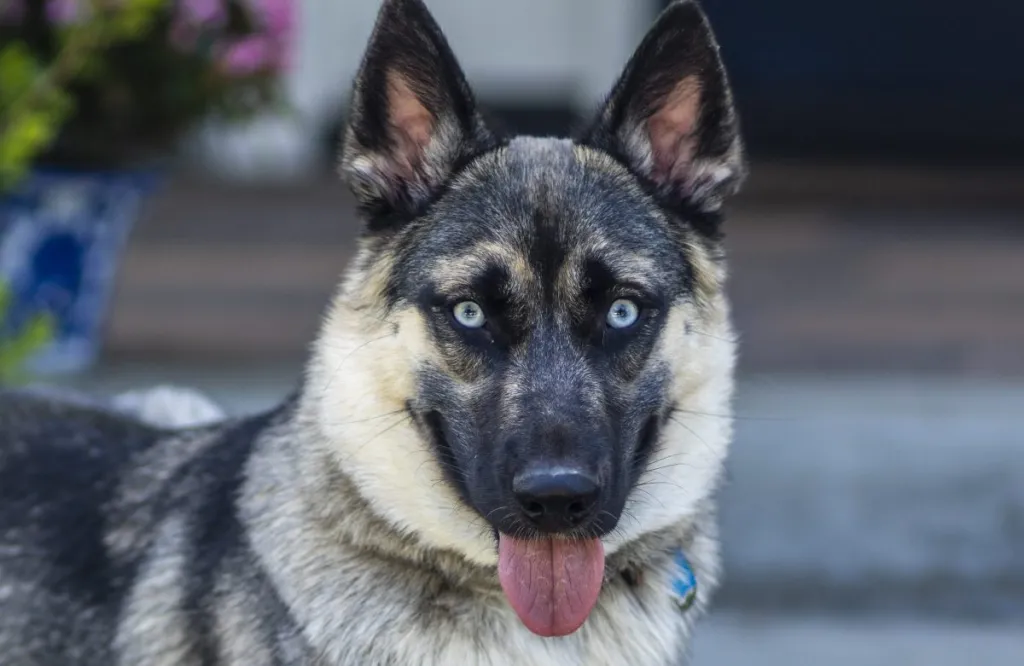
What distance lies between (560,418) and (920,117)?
6747mm

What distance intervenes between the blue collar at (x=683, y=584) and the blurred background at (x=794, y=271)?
1.48 metres

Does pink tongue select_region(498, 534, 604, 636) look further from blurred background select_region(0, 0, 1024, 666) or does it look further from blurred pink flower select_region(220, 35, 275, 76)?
blurred pink flower select_region(220, 35, 275, 76)

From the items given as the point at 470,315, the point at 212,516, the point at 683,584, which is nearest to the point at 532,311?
the point at 470,315

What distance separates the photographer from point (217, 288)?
6.55m

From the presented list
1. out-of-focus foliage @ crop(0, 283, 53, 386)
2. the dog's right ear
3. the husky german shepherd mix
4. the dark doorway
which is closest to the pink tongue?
the husky german shepherd mix

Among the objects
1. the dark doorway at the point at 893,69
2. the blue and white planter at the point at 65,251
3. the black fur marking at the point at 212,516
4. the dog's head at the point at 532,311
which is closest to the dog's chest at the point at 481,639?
the dog's head at the point at 532,311

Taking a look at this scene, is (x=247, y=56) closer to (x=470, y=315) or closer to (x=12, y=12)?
(x=12, y=12)

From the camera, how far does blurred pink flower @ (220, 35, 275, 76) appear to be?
5.36 m

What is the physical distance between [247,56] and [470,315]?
9.91 feet

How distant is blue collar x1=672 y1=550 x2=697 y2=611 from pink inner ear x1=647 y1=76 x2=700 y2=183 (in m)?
0.72

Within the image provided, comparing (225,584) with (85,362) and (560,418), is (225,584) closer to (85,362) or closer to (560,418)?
(560,418)

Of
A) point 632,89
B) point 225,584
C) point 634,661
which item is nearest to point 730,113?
point 632,89

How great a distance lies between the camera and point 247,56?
5352mm

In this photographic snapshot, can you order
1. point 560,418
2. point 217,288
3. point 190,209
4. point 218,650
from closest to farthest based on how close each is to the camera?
point 560,418 < point 218,650 < point 217,288 < point 190,209
